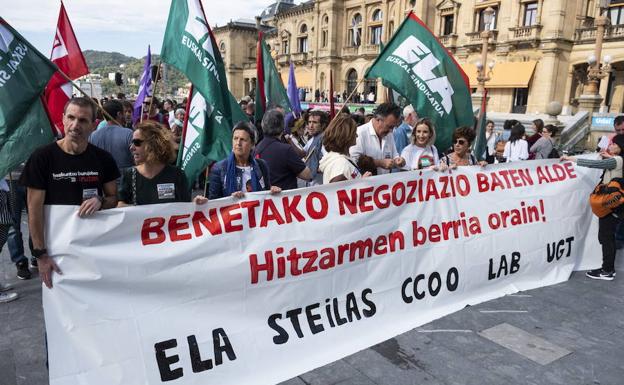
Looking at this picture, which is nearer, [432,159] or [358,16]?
[432,159]

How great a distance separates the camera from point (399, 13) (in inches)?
1576

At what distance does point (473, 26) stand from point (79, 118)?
116 feet

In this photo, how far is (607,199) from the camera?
489 cm

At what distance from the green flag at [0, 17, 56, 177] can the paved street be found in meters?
1.39

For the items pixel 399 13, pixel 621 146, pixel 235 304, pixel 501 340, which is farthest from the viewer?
pixel 399 13

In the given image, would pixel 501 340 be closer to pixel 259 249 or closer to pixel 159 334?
pixel 259 249

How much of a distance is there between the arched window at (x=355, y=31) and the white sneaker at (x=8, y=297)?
4404 centimetres

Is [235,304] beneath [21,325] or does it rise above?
above

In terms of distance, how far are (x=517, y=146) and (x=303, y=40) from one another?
48521 millimetres

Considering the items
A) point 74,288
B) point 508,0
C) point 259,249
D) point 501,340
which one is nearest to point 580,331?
point 501,340

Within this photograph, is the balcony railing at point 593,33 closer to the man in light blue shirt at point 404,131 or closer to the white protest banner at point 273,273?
the man in light blue shirt at point 404,131

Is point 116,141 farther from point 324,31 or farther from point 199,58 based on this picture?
point 324,31

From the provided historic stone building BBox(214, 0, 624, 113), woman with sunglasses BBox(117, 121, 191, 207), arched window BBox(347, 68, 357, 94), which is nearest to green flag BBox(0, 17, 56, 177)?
woman with sunglasses BBox(117, 121, 191, 207)

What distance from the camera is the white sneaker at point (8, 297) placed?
4.14 metres
